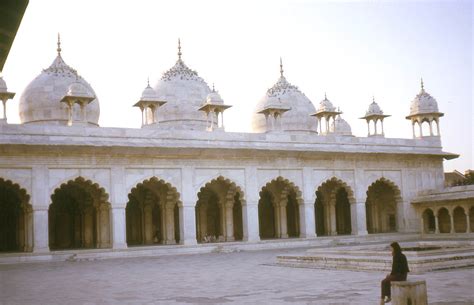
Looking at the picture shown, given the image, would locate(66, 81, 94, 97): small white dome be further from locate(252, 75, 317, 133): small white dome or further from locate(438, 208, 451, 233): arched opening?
locate(438, 208, 451, 233): arched opening

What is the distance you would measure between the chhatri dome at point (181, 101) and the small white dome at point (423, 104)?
8.28 meters

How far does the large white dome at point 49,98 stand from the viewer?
21.8m

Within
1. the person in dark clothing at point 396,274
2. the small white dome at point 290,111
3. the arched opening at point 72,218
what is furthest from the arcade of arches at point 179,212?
the person in dark clothing at point 396,274

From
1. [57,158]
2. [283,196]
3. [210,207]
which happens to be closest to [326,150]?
[283,196]

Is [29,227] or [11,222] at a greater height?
[11,222]

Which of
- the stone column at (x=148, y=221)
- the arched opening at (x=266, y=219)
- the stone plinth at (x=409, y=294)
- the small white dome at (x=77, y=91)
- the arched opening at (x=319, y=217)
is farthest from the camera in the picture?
the arched opening at (x=319, y=217)

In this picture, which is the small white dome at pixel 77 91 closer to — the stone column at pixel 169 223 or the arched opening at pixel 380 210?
the stone column at pixel 169 223

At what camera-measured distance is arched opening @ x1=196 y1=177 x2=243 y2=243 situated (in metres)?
21.0

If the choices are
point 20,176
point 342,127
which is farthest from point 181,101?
point 342,127

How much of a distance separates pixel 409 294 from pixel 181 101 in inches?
757

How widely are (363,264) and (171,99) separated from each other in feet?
48.3

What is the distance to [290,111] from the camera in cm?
2689

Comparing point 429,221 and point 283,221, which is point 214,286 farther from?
point 429,221

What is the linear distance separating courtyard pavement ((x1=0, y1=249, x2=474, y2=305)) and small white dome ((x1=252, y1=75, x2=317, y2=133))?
14.3 m
